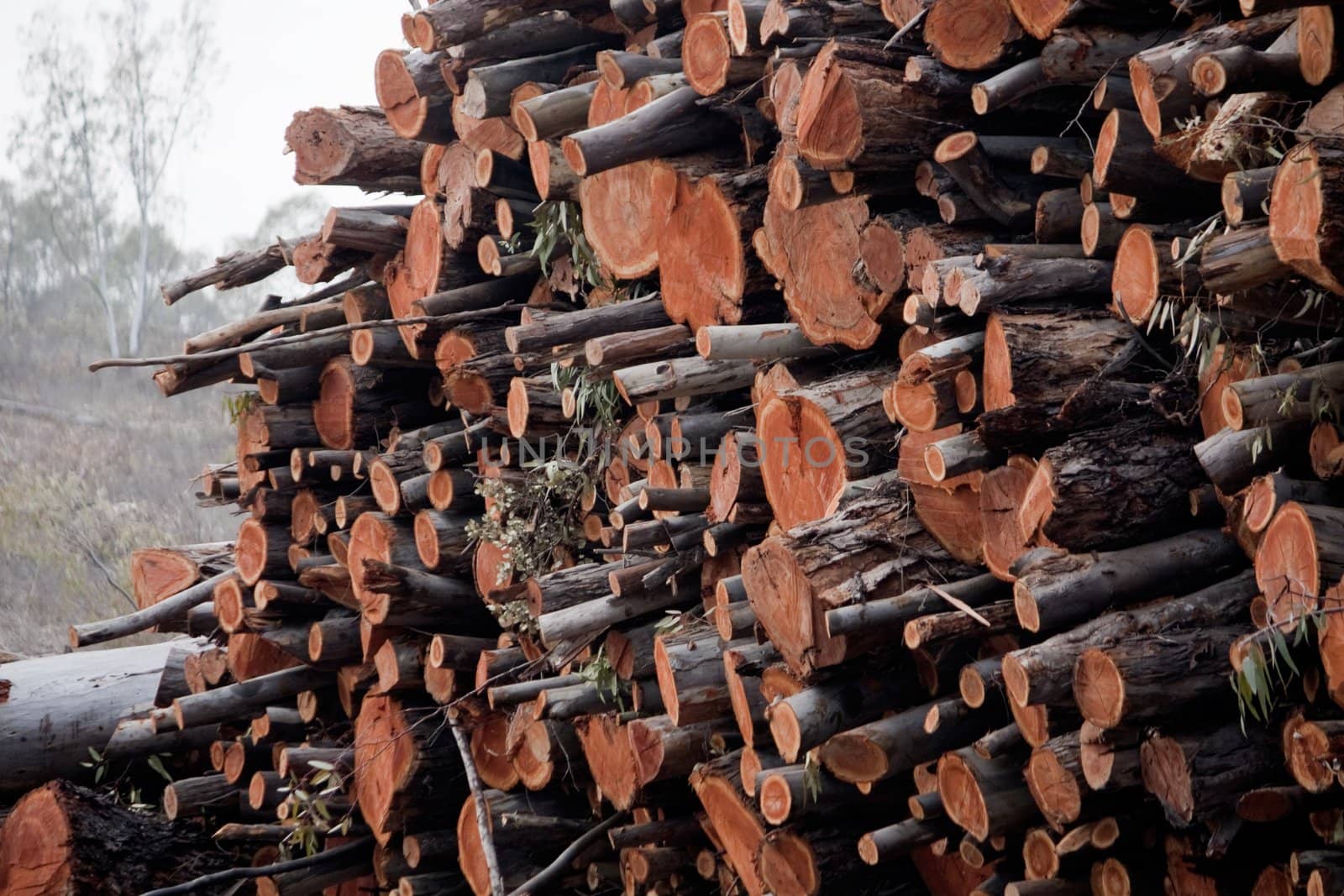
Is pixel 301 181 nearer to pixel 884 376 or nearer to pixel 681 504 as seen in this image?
pixel 681 504

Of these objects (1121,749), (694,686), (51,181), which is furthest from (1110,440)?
(51,181)

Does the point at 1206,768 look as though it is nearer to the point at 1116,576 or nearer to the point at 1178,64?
the point at 1116,576

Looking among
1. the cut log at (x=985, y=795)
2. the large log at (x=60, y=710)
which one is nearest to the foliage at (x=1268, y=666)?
the cut log at (x=985, y=795)

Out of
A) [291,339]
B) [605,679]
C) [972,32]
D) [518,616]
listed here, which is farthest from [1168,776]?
[291,339]

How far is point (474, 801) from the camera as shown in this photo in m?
4.85

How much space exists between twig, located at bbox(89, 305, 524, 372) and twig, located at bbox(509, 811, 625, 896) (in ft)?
6.59

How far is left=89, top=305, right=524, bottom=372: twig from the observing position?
4877 mm

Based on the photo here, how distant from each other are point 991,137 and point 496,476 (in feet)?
7.83

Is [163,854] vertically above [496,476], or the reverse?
[496,476]

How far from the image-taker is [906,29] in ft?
10.9

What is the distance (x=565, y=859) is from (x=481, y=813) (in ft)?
1.24

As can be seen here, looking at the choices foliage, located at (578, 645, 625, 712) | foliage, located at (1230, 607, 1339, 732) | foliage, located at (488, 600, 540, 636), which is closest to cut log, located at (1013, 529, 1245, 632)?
foliage, located at (1230, 607, 1339, 732)

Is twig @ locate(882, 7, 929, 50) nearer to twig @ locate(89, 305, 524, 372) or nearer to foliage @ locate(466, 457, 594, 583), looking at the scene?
foliage @ locate(466, 457, 594, 583)

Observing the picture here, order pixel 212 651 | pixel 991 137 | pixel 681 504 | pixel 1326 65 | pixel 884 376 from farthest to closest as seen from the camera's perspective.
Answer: pixel 212 651 → pixel 681 504 → pixel 884 376 → pixel 991 137 → pixel 1326 65
